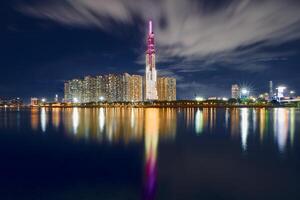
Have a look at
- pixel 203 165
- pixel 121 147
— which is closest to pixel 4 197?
pixel 203 165

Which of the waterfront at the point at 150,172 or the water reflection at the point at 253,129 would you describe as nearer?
the waterfront at the point at 150,172

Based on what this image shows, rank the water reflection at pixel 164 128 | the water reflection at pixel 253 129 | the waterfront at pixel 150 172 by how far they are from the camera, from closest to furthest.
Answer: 1. the waterfront at pixel 150 172
2. the water reflection at pixel 164 128
3. the water reflection at pixel 253 129

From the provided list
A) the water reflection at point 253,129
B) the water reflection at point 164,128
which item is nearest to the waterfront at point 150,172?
the water reflection at point 164,128

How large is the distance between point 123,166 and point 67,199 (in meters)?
6.44

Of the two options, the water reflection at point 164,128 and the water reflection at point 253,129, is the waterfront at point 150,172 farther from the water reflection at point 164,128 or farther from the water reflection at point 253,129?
the water reflection at point 253,129

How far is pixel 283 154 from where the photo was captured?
2328cm

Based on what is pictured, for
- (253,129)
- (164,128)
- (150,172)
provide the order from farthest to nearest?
(164,128) → (253,129) → (150,172)

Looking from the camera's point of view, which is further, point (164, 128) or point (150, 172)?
point (164, 128)

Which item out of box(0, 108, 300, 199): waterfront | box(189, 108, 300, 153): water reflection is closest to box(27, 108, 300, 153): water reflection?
box(189, 108, 300, 153): water reflection

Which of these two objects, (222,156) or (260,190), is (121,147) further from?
(260,190)

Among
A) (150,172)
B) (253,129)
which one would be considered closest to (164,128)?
(253,129)

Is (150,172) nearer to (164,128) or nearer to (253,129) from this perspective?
(164,128)

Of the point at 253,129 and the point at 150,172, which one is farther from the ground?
the point at 150,172

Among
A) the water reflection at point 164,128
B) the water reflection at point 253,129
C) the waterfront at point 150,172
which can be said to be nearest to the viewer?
the waterfront at point 150,172
